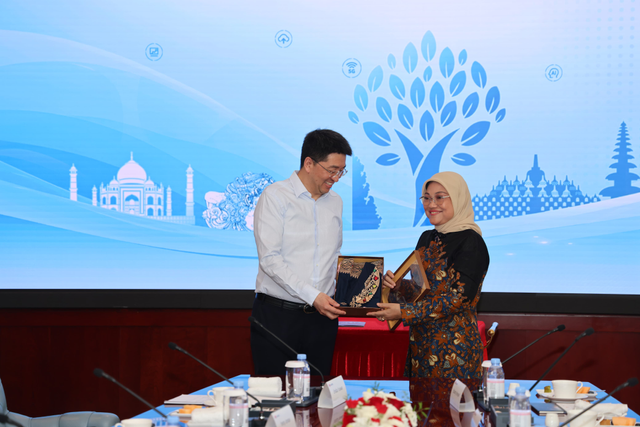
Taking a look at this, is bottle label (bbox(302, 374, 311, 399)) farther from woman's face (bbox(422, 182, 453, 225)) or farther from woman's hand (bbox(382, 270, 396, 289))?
woman's face (bbox(422, 182, 453, 225))

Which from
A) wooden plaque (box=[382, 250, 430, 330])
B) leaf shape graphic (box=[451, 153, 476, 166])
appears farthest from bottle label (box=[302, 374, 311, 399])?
leaf shape graphic (box=[451, 153, 476, 166])

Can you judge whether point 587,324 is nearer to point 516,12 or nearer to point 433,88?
point 433,88

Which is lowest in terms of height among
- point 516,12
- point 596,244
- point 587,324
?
point 587,324

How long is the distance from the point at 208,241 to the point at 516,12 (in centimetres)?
250

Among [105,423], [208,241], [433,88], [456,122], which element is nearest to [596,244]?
[456,122]

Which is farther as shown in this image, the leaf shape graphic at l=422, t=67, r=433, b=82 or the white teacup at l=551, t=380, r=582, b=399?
the leaf shape graphic at l=422, t=67, r=433, b=82

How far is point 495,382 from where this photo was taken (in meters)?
1.91

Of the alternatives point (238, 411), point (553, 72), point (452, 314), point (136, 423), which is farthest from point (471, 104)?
point (136, 423)

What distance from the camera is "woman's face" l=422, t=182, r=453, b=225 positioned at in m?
2.46

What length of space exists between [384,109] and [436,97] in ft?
1.14

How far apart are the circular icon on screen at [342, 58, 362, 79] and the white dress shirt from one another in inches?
54.1

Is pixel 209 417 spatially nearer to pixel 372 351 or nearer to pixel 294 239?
pixel 294 239

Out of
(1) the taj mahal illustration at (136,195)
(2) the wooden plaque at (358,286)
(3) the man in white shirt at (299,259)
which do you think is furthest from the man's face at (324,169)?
(1) the taj mahal illustration at (136,195)

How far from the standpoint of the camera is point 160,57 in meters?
3.90
